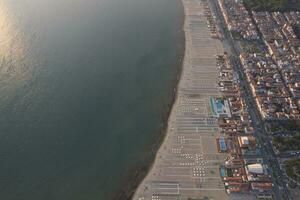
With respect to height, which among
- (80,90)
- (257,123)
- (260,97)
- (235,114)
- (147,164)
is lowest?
(147,164)

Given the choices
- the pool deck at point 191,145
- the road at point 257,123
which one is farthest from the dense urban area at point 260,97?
the pool deck at point 191,145

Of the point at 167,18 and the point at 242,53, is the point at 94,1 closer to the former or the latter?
the point at 167,18

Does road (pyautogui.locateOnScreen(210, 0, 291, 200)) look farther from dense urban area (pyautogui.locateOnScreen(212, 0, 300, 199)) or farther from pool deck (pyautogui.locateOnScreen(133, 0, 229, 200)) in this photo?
pool deck (pyautogui.locateOnScreen(133, 0, 229, 200))

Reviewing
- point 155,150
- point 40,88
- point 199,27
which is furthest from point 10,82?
point 199,27

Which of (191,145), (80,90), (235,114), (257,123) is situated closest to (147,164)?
(191,145)

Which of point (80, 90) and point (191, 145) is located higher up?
point (80, 90)

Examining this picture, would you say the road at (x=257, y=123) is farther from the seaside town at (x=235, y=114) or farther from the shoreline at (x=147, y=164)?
the shoreline at (x=147, y=164)

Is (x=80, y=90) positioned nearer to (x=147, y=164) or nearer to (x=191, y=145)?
(x=147, y=164)
